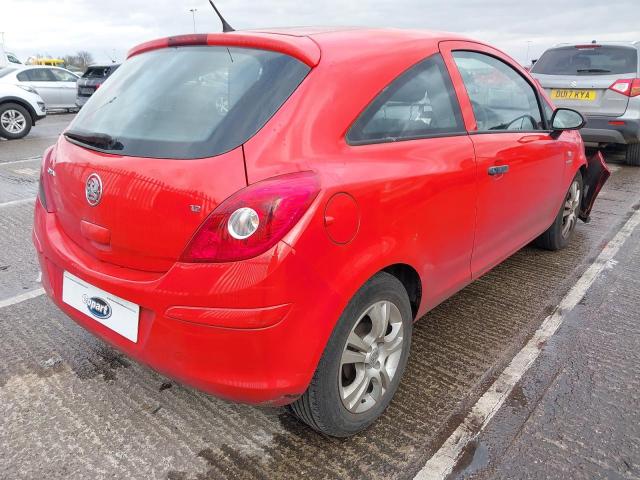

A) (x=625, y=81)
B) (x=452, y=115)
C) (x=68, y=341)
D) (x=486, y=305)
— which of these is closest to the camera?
(x=452, y=115)

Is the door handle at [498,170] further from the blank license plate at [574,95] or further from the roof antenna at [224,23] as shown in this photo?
the blank license plate at [574,95]

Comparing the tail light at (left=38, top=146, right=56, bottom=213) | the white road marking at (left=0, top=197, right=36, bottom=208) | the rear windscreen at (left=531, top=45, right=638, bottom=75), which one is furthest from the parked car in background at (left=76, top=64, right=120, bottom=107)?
the tail light at (left=38, top=146, right=56, bottom=213)

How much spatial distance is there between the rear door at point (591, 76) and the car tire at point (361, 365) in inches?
242

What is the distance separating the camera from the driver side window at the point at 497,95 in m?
2.71

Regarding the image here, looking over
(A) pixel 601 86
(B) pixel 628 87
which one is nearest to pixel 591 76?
(A) pixel 601 86

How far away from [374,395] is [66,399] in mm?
1385

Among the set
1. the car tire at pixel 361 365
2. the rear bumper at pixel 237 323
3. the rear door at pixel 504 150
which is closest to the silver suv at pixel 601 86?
the rear door at pixel 504 150

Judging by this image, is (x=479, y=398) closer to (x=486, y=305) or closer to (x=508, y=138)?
(x=486, y=305)

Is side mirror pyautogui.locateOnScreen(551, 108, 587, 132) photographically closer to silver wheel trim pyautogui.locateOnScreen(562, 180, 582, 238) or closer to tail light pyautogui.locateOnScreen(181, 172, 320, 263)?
silver wheel trim pyautogui.locateOnScreen(562, 180, 582, 238)

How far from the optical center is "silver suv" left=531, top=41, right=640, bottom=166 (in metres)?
6.80

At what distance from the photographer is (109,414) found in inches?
88.7

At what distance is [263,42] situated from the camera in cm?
200

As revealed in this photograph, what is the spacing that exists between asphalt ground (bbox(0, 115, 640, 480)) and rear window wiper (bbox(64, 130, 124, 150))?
1.13 metres

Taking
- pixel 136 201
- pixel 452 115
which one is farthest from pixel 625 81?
pixel 136 201
